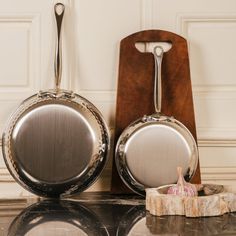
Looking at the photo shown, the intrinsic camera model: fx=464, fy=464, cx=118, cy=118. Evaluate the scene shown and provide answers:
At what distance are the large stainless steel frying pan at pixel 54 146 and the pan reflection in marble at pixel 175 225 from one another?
0.19 m

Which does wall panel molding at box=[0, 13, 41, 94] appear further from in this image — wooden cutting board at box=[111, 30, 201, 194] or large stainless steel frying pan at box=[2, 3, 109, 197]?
wooden cutting board at box=[111, 30, 201, 194]

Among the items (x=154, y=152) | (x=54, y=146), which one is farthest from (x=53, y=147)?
(x=154, y=152)

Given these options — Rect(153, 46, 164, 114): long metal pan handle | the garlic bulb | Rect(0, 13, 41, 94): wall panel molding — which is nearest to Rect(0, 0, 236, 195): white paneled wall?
Rect(0, 13, 41, 94): wall panel molding

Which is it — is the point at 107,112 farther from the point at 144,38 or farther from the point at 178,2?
the point at 178,2

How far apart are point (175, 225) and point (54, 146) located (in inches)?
13.7

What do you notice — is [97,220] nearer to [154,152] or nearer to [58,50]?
[154,152]

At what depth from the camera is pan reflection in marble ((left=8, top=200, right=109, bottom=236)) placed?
2.40 feet

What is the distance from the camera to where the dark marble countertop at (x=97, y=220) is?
2.40 feet

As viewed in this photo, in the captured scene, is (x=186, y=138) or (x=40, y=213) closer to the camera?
(x=40, y=213)

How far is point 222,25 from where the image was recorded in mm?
1136

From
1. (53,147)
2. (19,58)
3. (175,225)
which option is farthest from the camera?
(19,58)

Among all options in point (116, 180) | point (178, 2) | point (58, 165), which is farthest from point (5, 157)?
point (178, 2)

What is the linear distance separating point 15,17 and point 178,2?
39cm

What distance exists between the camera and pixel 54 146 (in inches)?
39.2
